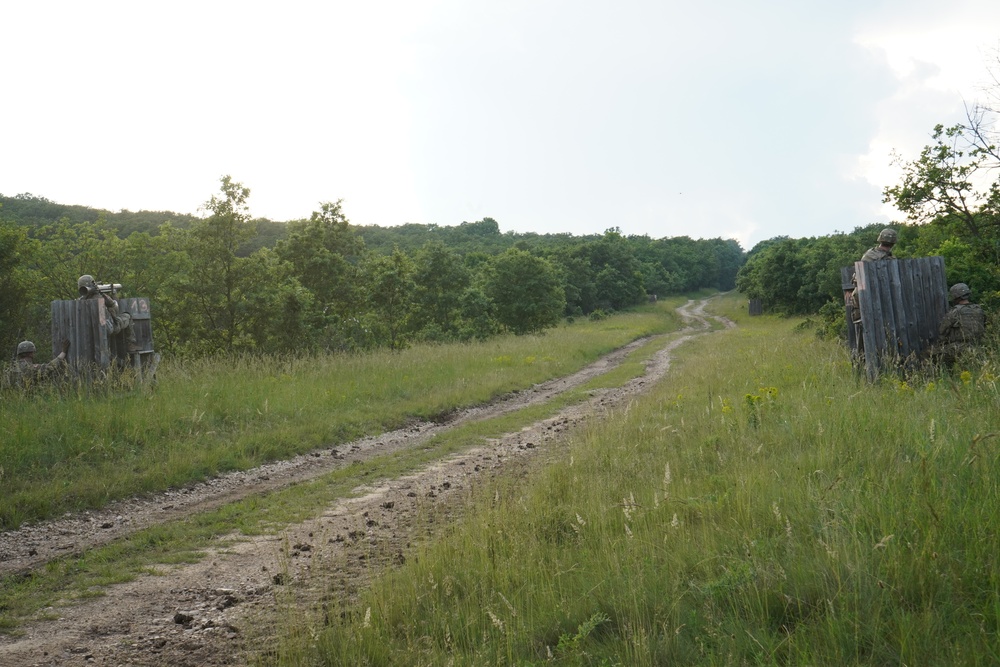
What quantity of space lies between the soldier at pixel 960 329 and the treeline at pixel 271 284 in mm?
14900

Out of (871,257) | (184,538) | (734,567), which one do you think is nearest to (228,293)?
(184,538)

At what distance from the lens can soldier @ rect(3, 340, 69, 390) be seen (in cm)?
1077

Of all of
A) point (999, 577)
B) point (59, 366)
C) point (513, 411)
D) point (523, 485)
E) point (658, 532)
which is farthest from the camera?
point (513, 411)

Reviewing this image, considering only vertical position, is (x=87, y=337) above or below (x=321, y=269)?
below

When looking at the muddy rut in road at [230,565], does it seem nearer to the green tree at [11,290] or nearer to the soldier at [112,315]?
the soldier at [112,315]

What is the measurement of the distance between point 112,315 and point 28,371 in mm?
1617

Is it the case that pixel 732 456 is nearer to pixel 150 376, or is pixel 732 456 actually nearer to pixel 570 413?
pixel 570 413

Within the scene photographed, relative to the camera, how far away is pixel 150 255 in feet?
91.7

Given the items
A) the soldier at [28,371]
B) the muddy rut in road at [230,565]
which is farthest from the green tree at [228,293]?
the muddy rut in road at [230,565]

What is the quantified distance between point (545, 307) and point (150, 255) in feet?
62.0

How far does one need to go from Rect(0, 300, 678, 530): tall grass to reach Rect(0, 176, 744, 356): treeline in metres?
4.62

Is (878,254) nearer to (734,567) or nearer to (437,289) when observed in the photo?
(734,567)

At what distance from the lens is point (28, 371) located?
1102cm

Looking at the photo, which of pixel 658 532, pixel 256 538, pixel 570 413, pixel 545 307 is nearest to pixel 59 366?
pixel 256 538
